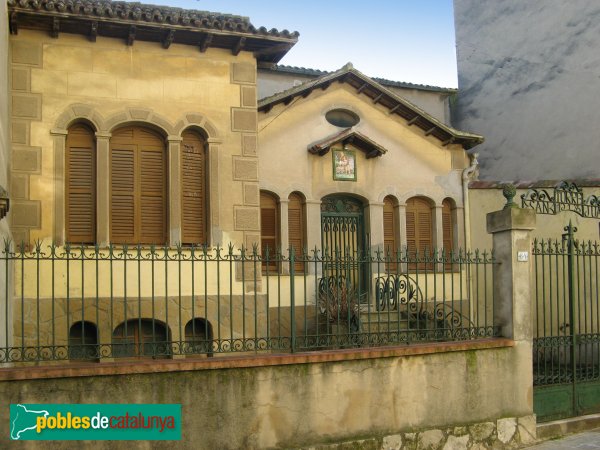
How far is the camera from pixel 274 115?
14453mm

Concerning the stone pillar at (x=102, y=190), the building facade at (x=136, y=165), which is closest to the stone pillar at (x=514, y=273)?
the building facade at (x=136, y=165)

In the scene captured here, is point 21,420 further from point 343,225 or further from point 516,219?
point 343,225

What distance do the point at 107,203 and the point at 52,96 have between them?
1818mm

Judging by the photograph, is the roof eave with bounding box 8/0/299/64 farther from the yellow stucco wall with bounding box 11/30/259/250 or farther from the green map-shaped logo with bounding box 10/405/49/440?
the green map-shaped logo with bounding box 10/405/49/440

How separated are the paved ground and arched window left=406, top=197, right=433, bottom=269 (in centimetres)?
649

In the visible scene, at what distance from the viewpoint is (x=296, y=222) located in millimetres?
14688

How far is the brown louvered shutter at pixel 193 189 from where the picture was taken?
11.6m

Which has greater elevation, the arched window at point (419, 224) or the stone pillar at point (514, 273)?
the arched window at point (419, 224)

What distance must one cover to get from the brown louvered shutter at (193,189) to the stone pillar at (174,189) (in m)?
0.12

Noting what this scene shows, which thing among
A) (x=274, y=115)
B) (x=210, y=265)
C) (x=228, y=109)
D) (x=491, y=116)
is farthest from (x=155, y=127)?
(x=491, y=116)

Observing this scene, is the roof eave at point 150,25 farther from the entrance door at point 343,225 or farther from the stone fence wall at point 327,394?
the stone fence wall at point 327,394

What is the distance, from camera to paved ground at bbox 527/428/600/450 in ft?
30.5

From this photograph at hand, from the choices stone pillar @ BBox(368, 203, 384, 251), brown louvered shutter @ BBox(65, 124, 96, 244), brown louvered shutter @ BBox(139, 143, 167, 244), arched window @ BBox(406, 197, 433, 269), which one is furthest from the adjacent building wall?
brown louvered shutter @ BBox(65, 124, 96, 244)

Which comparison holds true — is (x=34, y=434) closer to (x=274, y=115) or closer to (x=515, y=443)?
(x=515, y=443)
